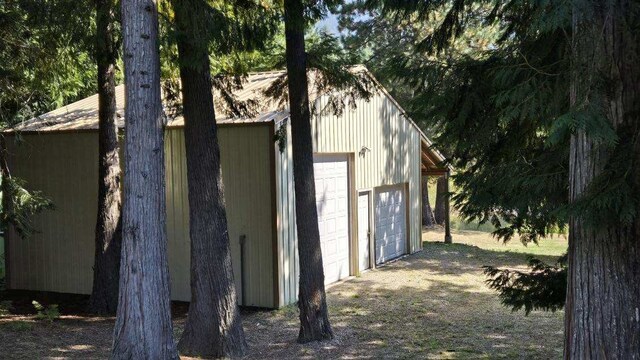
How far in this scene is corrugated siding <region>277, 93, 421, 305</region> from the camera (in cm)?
1328

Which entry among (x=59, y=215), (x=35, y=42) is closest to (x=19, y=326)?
(x=59, y=215)

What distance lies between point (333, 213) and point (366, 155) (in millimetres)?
2280

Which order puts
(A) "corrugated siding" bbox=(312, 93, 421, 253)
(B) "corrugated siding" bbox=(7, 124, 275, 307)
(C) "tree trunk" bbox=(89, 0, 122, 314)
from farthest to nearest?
(A) "corrugated siding" bbox=(312, 93, 421, 253) → (B) "corrugated siding" bbox=(7, 124, 275, 307) → (C) "tree trunk" bbox=(89, 0, 122, 314)

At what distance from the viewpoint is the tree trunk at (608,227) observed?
5914mm

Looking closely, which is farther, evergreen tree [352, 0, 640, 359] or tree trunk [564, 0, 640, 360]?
tree trunk [564, 0, 640, 360]

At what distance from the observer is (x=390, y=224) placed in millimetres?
18938

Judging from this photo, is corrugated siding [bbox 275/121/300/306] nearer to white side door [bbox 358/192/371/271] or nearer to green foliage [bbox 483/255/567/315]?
white side door [bbox 358/192/371/271]

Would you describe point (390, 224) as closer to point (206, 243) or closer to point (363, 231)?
point (363, 231)

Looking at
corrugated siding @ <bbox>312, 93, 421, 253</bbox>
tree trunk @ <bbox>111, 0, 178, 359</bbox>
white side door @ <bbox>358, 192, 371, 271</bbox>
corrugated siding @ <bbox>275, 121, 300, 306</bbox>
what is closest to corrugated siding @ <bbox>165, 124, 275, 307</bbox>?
corrugated siding @ <bbox>275, 121, 300, 306</bbox>

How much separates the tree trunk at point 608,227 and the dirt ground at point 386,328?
403cm

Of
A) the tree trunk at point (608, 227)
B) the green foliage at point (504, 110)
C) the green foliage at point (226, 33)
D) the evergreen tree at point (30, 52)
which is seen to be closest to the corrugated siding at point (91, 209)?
the green foliage at point (226, 33)

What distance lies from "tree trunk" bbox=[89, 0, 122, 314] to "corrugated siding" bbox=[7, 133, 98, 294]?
2.36 meters

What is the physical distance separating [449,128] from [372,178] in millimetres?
9549

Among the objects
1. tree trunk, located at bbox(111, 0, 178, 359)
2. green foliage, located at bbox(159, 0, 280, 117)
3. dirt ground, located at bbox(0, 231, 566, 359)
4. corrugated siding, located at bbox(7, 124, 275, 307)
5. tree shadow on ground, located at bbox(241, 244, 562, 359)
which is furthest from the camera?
corrugated siding, located at bbox(7, 124, 275, 307)
